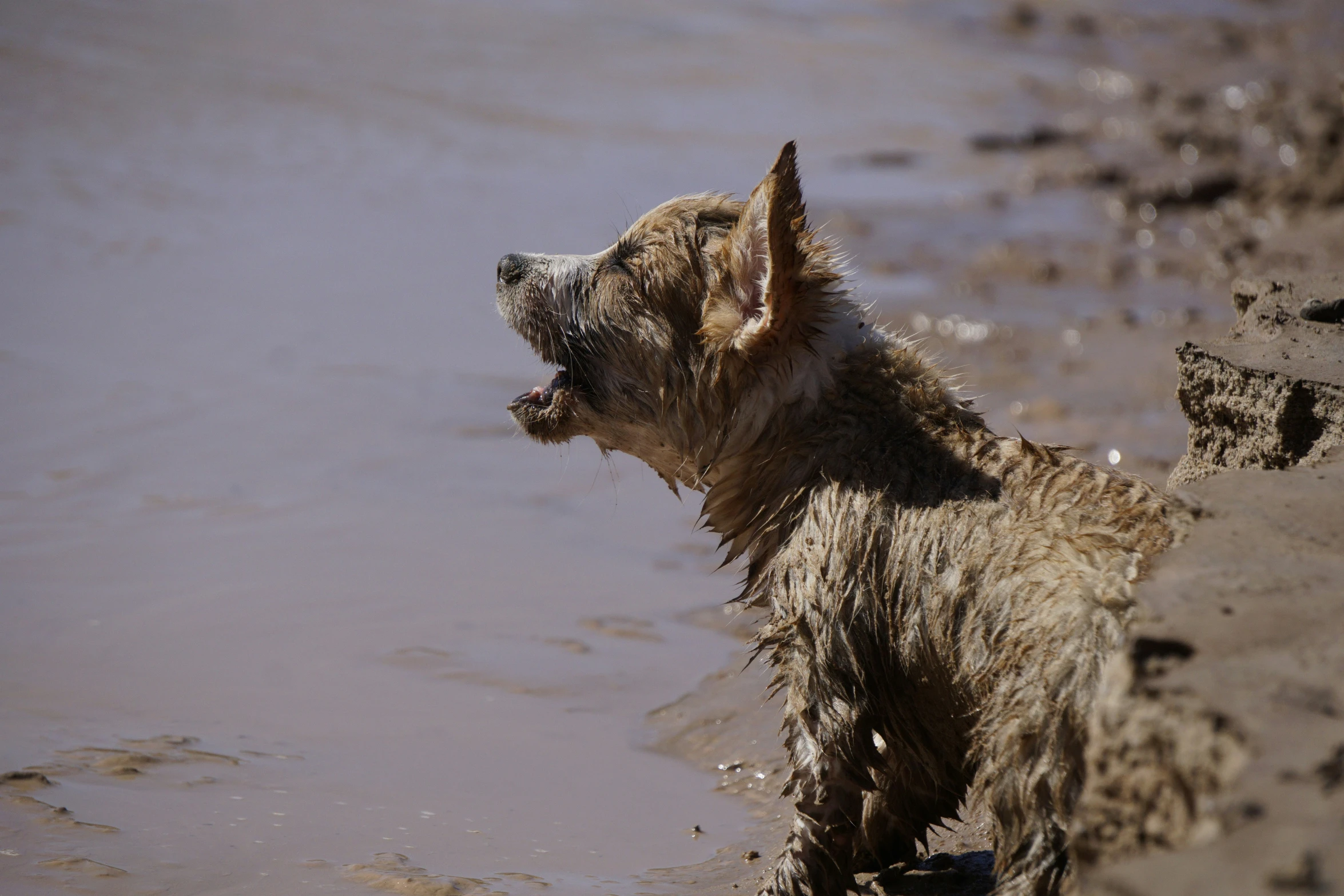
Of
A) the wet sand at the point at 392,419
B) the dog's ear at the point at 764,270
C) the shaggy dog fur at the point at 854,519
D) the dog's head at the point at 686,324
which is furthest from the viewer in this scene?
the wet sand at the point at 392,419

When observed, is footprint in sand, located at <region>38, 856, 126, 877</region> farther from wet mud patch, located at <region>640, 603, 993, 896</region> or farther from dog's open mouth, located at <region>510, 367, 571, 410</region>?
dog's open mouth, located at <region>510, 367, 571, 410</region>

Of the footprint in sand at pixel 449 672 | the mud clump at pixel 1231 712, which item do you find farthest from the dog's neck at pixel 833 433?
the footprint in sand at pixel 449 672

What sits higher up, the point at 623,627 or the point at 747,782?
the point at 623,627

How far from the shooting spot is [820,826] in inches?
138

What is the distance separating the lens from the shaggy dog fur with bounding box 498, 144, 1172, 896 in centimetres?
312

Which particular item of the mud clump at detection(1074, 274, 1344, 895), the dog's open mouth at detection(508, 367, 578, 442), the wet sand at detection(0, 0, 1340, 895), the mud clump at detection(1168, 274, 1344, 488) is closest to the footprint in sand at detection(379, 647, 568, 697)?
the wet sand at detection(0, 0, 1340, 895)

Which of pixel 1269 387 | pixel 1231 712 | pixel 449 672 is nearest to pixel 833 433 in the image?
pixel 1269 387

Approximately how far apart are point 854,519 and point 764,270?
30.9 inches

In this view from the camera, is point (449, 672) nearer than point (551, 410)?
No

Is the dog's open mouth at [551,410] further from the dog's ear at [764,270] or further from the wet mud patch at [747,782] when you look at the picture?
the wet mud patch at [747,782]

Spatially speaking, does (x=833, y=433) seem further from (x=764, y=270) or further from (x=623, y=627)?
(x=623, y=627)

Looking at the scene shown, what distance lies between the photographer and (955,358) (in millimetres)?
9438

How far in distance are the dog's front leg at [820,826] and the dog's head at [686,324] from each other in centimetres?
100

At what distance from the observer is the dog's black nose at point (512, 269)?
186 inches
